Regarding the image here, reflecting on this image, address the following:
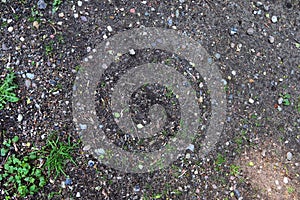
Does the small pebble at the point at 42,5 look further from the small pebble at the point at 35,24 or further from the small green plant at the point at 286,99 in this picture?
the small green plant at the point at 286,99

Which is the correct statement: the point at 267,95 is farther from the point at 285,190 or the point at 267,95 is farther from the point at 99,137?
the point at 99,137

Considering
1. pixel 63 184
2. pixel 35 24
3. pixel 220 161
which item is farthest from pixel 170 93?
pixel 35 24

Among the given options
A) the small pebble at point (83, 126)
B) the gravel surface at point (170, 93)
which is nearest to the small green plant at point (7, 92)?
the gravel surface at point (170, 93)

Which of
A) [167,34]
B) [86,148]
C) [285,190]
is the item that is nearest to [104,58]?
[167,34]

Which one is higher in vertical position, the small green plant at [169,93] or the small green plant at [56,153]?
the small green plant at [169,93]

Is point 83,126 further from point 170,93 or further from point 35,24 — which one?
point 35,24
